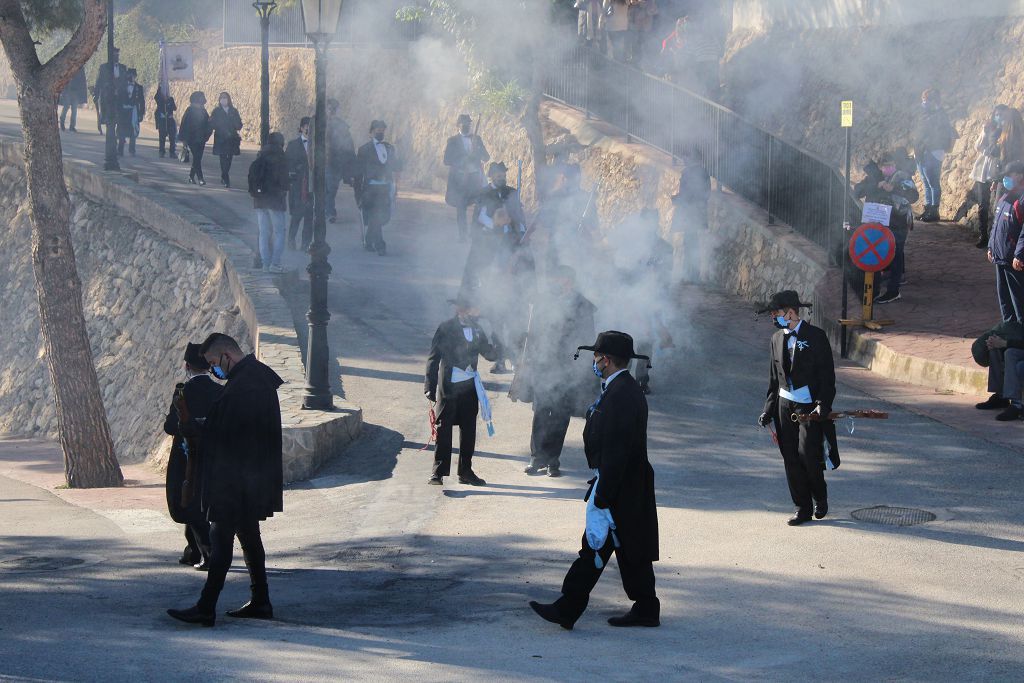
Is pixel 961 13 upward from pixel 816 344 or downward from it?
upward

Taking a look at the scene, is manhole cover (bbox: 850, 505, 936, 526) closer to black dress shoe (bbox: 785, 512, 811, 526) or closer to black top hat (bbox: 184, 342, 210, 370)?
black dress shoe (bbox: 785, 512, 811, 526)

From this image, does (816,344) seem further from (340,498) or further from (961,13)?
(961,13)

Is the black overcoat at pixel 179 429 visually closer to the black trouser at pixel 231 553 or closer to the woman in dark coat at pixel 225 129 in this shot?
the black trouser at pixel 231 553

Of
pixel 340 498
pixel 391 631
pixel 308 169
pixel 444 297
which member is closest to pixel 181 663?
pixel 391 631

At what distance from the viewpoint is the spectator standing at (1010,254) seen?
11.9m

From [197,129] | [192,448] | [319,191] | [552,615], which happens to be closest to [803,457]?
[552,615]

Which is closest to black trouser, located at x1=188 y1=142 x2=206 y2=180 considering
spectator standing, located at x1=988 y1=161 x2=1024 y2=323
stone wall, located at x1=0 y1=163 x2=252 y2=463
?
stone wall, located at x1=0 y1=163 x2=252 y2=463

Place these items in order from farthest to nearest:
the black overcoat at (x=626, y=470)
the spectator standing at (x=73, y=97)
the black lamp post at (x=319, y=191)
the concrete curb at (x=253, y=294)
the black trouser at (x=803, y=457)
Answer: the spectator standing at (x=73, y=97) → the black lamp post at (x=319, y=191) → the concrete curb at (x=253, y=294) → the black trouser at (x=803, y=457) → the black overcoat at (x=626, y=470)

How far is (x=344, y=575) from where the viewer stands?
827 centimetres

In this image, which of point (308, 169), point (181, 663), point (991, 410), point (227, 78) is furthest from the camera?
point (227, 78)

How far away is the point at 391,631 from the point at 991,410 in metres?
7.01

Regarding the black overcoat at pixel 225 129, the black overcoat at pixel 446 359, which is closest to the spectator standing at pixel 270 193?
the black overcoat at pixel 446 359

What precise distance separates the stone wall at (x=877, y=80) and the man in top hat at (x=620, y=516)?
13.7 meters

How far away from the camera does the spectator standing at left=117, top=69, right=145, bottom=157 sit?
89.4ft
